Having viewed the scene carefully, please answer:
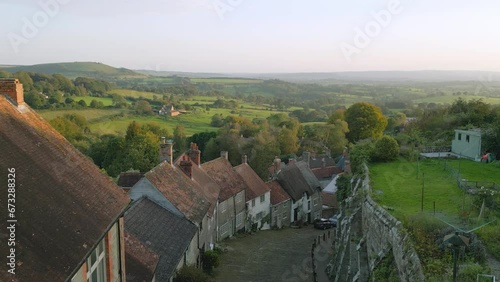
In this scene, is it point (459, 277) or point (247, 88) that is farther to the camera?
point (247, 88)

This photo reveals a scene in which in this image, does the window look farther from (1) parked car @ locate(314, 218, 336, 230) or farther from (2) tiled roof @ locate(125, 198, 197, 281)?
(2) tiled roof @ locate(125, 198, 197, 281)

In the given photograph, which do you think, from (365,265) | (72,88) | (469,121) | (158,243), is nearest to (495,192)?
(365,265)

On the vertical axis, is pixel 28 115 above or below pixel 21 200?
above

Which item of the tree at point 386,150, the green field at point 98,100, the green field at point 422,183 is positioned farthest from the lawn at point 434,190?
the green field at point 98,100

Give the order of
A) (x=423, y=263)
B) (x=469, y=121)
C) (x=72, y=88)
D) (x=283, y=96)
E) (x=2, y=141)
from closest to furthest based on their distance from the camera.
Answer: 1. (x=2, y=141)
2. (x=423, y=263)
3. (x=469, y=121)
4. (x=72, y=88)
5. (x=283, y=96)

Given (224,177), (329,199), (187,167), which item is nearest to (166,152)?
(187,167)

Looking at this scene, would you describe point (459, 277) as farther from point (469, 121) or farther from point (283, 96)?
point (283, 96)

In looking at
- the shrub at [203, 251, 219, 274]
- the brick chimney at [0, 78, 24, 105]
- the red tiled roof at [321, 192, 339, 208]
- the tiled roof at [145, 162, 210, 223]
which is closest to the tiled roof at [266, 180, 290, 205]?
the red tiled roof at [321, 192, 339, 208]
